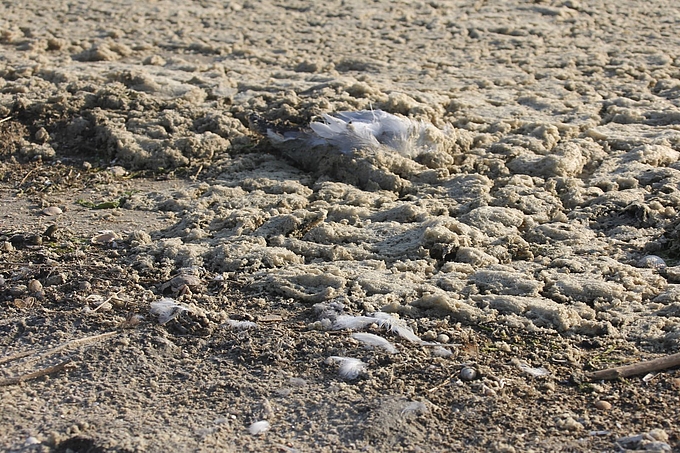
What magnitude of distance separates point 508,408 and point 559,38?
419 centimetres

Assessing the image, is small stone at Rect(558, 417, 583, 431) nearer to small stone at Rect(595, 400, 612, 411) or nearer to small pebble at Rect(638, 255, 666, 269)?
small stone at Rect(595, 400, 612, 411)

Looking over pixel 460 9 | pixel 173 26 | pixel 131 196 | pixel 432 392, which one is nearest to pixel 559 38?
pixel 460 9

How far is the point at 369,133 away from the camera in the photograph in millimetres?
4629

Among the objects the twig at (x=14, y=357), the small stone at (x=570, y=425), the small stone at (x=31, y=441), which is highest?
the small stone at (x=570, y=425)

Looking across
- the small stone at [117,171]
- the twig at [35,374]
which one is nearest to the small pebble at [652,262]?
the twig at [35,374]

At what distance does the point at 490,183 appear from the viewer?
4.35m

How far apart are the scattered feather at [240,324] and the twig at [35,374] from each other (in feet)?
2.02

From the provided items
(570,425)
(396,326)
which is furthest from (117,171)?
(570,425)

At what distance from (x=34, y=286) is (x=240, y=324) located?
3.03 ft

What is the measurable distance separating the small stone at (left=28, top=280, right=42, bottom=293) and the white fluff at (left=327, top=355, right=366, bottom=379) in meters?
1.32

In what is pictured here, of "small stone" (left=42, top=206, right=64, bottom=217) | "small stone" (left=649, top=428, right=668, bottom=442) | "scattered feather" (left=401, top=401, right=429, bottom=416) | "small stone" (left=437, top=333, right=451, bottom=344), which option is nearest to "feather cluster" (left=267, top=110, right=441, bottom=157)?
"small stone" (left=42, top=206, right=64, bottom=217)

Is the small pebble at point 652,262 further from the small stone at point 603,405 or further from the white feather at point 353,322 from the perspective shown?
the white feather at point 353,322

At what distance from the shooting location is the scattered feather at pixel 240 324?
333 centimetres

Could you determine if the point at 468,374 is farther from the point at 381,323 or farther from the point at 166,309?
the point at 166,309
